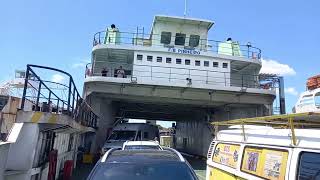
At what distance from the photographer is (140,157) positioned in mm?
5613

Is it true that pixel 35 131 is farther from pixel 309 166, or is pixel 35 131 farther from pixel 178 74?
pixel 178 74

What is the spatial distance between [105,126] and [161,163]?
2100 cm

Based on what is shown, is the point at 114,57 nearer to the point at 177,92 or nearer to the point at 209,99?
the point at 177,92

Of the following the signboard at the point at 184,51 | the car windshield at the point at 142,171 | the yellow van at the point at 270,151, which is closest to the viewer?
the yellow van at the point at 270,151

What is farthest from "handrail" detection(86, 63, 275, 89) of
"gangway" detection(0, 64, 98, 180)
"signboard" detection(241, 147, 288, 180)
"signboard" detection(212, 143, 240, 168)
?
"signboard" detection(241, 147, 288, 180)

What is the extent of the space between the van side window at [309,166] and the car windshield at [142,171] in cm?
139

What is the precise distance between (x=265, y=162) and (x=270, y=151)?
0.18 m


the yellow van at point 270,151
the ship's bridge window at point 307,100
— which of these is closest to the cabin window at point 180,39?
the ship's bridge window at point 307,100

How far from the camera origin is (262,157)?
5.69 m

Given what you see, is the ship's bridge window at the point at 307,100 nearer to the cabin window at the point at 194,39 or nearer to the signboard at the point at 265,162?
the cabin window at the point at 194,39

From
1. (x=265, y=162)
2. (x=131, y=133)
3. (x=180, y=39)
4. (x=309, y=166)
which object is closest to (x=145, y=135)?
(x=131, y=133)

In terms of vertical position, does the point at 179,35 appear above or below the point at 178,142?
above

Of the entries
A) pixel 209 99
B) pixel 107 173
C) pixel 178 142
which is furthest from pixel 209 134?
pixel 107 173

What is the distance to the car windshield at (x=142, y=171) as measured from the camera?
5.15m
